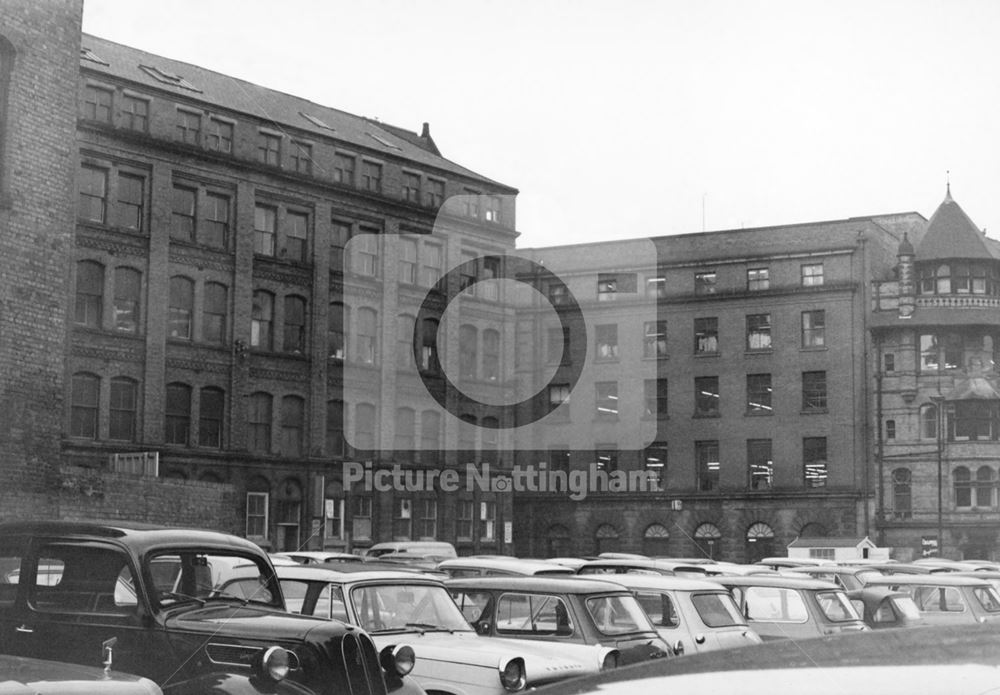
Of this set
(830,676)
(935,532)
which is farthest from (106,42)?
(830,676)

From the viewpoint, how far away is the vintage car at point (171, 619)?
983 cm

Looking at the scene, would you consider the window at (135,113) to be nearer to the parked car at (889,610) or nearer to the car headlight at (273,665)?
the parked car at (889,610)

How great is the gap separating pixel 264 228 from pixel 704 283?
77.2 feet

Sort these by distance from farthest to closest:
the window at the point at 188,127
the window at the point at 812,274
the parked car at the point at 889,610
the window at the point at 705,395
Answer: the window at the point at 705,395
the window at the point at 812,274
the window at the point at 188,127
the parked car at the point at 889,610

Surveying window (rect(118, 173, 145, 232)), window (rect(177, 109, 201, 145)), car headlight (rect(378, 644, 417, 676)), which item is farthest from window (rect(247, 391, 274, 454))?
car headlight (rect(378, 644, 417, 676))

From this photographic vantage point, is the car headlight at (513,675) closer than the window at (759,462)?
Yes

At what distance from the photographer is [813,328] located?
61.2 m

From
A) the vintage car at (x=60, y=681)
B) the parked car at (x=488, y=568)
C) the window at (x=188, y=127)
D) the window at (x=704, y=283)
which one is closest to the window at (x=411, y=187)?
the window at (x=188, y=127)

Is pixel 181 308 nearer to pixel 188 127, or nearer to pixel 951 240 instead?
pixel 188 127

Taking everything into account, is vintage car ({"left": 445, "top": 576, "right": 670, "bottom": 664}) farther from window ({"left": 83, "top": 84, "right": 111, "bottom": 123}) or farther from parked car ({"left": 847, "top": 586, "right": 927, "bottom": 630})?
window ({"left": 83, "top": 84, "right": 111, "bottom": 123})

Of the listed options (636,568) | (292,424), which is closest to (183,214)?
(292,424)

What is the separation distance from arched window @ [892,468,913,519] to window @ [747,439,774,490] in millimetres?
5629

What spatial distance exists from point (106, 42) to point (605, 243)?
27939mm

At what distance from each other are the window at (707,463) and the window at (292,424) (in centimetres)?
2091
